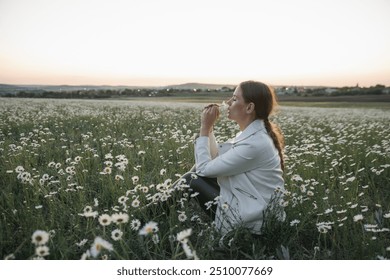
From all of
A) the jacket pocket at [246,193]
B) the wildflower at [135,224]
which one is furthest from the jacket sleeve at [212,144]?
the wildflower at [135,224]

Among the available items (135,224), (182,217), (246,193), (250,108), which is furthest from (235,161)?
(135,224)

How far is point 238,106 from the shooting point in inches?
109

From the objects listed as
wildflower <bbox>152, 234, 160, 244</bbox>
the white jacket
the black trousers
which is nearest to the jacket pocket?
the white jacket

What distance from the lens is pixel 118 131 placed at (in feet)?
24.2

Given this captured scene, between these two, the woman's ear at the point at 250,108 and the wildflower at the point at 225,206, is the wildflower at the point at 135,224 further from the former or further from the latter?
the woman's ear at the point at 250,108

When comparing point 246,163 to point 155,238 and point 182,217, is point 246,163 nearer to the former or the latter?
point 182,217

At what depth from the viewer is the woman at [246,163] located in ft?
8.43

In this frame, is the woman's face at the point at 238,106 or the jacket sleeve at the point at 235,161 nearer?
the jacket sleeve at the point at 235,161

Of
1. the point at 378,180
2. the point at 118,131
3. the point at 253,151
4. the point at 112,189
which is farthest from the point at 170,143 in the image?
the point at 253,151

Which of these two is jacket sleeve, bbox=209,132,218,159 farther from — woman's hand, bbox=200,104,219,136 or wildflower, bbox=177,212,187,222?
wildflower, bbox=177,212,187,222

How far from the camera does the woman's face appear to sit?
276cm

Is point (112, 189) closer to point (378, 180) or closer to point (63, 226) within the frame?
point (63, 226)

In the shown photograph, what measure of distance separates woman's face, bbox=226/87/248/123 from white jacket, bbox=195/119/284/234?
4.8 inches
